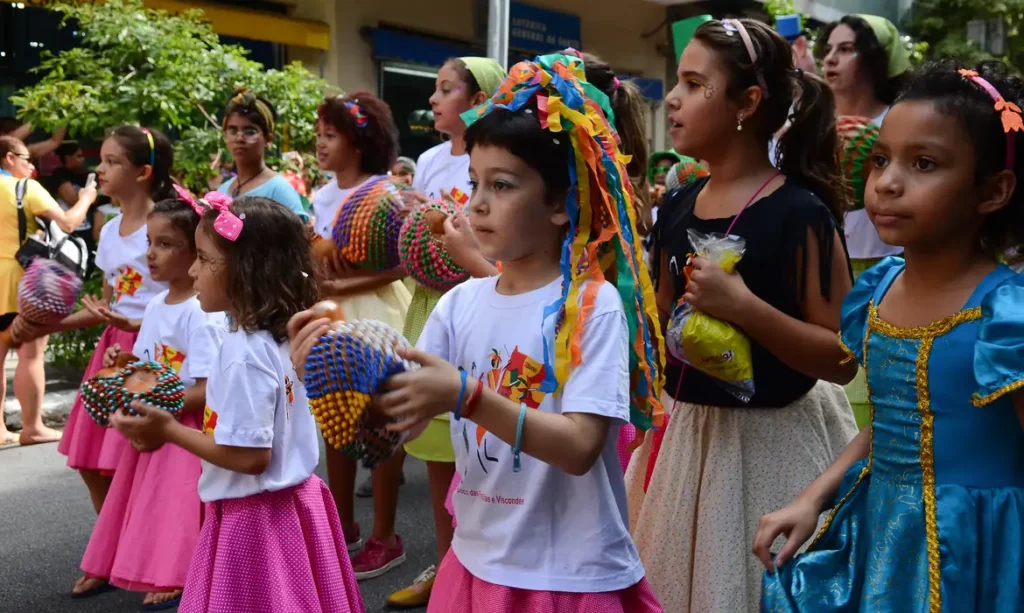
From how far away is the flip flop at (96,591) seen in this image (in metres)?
4.38

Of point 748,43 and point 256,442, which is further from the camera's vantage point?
point 256,442

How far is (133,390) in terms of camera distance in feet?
10.00

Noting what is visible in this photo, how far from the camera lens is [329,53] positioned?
13312mm

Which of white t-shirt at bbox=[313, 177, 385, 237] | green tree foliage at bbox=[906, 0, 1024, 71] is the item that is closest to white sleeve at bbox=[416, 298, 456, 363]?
white t-shirt at bbox=[313, 177, 385, 237]

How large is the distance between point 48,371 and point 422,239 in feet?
22.1

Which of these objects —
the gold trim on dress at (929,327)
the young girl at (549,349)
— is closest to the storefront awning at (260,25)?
the young girl at (549,349)

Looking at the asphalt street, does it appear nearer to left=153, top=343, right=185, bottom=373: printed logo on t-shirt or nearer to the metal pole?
left=153, top=343, right=185, bottom=373: printed logo on t-shirt

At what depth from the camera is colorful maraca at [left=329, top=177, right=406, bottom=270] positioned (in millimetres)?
4125

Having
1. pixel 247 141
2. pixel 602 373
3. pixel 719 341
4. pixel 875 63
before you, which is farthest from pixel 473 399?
pixel 247 141

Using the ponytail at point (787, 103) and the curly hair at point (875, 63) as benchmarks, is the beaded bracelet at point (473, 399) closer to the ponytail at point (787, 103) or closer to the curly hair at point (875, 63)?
the ponytail at point (787, 103)

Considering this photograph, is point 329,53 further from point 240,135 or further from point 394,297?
point 394,297

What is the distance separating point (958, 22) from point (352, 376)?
2022cm

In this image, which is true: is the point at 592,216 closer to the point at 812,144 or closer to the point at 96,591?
the point at 812,144

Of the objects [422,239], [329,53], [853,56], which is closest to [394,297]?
[422,239]
